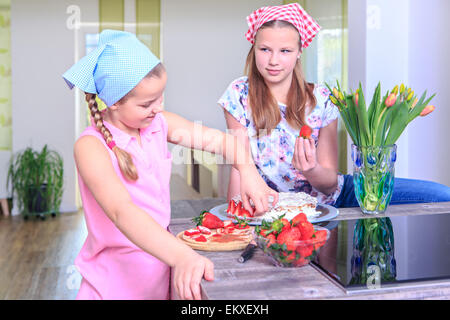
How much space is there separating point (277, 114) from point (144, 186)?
800 mm

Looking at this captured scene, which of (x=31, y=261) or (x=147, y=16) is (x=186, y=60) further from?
(x=31, y=261)

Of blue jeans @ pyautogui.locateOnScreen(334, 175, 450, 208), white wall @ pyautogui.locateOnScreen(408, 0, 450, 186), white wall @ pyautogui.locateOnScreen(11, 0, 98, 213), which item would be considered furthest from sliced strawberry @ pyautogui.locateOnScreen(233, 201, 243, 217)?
white wall @ pyautogui.locateOnScreen(11, 0, 98, 213)

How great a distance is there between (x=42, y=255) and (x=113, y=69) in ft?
11.2

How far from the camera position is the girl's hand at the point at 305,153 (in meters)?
1.38

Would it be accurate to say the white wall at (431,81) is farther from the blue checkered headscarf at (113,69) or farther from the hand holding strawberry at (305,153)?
the blue checkered headscarf at (113,69)

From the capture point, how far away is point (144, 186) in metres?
1.25

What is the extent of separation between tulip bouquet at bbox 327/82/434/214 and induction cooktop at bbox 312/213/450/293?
9cm

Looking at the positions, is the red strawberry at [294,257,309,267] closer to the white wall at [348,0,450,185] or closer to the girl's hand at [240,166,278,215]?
the girl's hand at [240,166,278,215]

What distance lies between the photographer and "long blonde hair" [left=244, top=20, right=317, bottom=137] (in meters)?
1.91

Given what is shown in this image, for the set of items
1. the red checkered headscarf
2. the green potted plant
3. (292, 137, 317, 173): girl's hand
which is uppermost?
the red checkered headscarf

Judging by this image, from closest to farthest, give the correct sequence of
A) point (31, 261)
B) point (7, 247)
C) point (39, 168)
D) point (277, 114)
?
point (277, 114)
point (31, 261)
point (7, 247)
point (39, 168)

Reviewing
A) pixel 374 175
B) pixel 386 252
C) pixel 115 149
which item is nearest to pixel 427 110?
pixel 374 175

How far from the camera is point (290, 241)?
38.1 inches

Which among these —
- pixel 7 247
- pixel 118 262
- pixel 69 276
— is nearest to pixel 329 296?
pixel 118 262
